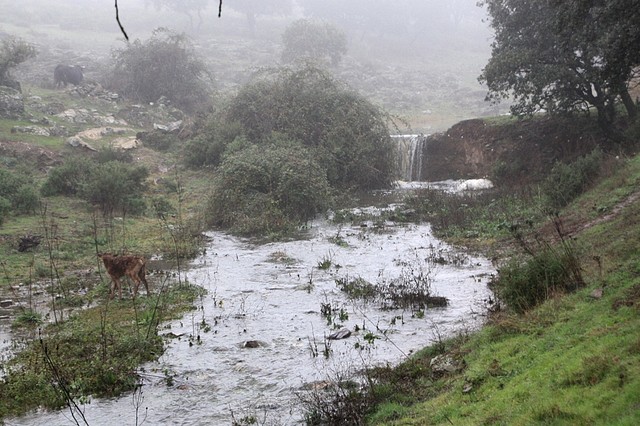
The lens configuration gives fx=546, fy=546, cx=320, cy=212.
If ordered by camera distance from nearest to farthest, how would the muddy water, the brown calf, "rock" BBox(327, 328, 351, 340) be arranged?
the muddy water < "rock" BBox(327, 328, 351, 340) < the brown calf

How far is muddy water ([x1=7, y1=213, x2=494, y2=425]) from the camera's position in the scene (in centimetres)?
744

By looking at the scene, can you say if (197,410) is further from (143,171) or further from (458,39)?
(458,39)

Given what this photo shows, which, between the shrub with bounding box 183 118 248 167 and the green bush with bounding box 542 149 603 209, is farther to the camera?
the shrub with bounding box 183 118 248 167

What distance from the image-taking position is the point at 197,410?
7.36 meters

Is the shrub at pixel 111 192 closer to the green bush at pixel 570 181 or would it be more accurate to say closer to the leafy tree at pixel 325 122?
the leafy tree at pixel 325 122

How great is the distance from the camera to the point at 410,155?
33.2 metres

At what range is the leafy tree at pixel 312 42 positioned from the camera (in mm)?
68938

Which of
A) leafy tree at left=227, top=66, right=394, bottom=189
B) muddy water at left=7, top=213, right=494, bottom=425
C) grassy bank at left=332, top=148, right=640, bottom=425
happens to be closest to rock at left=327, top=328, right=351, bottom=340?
muddy water at left=7, top=213, right=494, bottom=425

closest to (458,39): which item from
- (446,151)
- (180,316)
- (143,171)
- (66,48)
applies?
(66,48)

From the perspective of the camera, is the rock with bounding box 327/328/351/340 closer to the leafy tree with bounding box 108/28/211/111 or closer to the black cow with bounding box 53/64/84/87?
the leafy tree with bounding box 108/28/211/111

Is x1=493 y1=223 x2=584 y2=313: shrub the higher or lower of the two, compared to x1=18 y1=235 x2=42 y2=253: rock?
higher

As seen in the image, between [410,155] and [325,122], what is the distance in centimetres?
691

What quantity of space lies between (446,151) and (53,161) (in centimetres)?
2088

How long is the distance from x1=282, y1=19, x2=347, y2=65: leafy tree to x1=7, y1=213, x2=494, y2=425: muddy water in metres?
56.2
